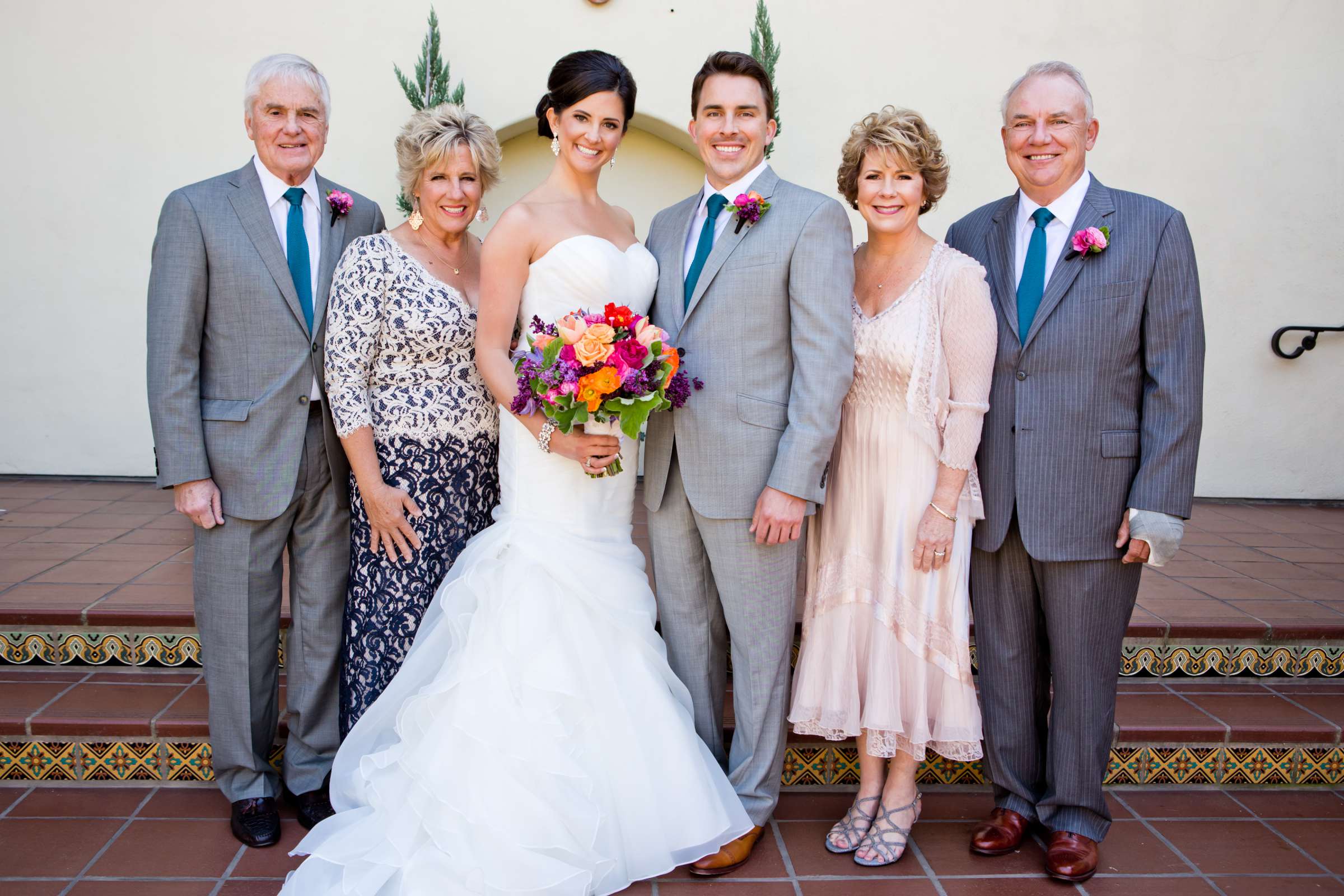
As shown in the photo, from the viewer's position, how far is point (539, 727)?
2.51 meters

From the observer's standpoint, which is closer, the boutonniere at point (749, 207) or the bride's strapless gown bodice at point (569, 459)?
the boutonniere at point (749, 207)

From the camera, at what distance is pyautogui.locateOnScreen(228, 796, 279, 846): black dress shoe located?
2.83 meters

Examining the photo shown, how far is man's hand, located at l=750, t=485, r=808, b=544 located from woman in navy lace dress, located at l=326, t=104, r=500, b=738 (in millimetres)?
881

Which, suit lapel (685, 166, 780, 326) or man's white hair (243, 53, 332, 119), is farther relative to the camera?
man's white hair (243, 53, 332, 119)

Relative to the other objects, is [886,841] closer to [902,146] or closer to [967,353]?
[967,353]

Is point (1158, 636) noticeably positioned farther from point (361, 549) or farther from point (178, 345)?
point (178, 345)

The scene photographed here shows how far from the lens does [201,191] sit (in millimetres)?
2707

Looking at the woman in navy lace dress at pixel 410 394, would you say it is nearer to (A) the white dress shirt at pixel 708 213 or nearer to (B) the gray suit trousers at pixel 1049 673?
→ (A) the white dress shirt at pixel 708 213

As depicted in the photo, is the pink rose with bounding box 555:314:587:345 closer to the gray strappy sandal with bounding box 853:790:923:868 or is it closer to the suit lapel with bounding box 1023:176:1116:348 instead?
the suit lapel with bounding box 1023:176:1116:348

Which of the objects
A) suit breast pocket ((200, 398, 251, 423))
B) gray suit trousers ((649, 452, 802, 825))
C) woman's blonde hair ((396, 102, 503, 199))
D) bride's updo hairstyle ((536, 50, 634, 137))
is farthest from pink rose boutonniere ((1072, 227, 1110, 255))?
suit breast pocket ((200, 398, 251, 423))

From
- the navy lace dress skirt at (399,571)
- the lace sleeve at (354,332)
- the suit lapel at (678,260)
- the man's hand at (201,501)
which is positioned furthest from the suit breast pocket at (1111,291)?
the man's hand at (201,501)

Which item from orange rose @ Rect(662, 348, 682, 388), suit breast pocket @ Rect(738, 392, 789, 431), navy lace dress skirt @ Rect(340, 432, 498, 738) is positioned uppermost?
orange rose @ Rect(662, 348, 682, 388)

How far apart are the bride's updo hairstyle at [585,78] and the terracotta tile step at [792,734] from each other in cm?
210

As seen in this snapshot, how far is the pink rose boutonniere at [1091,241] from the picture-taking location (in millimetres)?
2539
